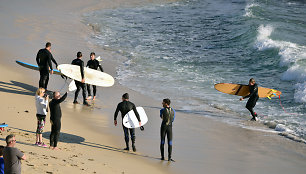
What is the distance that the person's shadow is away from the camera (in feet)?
41.0

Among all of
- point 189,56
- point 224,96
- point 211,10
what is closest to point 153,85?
point 224,96

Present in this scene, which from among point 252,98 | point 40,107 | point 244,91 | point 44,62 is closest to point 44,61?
point 44,62

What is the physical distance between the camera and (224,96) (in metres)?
15.8

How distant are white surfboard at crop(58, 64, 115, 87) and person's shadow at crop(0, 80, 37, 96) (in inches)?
45.8

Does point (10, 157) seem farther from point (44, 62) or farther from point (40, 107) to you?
point (44, 62)

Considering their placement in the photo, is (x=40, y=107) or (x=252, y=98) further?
(x=252, y=98)

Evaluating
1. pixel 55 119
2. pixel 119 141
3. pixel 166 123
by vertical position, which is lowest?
pixel 119 141

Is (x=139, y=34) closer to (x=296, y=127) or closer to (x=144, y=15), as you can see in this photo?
Result: (x=144, y=15)

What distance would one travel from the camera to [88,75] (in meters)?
13.0

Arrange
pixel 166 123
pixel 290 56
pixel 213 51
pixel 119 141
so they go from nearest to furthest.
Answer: pixel 166 123 → pixel 119 141 → pixel 290 56 → pixel 213 51

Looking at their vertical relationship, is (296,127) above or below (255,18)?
below

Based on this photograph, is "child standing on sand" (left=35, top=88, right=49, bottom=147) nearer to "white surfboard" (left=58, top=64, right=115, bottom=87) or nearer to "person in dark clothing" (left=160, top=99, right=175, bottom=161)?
"person in dark clothing" (left=160, top=99, right=175, bottom=161)

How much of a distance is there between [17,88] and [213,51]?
539 inches

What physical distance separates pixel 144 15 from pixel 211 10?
6.06m
